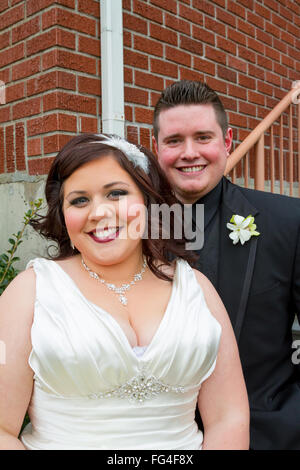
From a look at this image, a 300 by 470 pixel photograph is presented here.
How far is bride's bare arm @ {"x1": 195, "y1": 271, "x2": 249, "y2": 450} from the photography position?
64.1 inches

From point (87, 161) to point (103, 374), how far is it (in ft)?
2.28

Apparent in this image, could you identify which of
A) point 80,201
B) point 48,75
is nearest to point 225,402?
point 80,201

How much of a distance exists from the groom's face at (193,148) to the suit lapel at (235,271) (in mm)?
224

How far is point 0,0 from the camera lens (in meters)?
3.52

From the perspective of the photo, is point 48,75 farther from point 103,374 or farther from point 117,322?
point 103,374

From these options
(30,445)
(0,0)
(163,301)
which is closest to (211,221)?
(163,301)

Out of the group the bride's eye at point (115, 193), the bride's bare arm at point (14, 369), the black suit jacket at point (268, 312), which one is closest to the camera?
the bride's bare arm at point (14, 369)

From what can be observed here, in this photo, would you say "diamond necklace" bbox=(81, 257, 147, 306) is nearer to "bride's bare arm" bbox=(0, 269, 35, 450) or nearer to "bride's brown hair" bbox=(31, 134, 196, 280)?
"bride's brown hair" bbox=(31, 134, 196, 280)

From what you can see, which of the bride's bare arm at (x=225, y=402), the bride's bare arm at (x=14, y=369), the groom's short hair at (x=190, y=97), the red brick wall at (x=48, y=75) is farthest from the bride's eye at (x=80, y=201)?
the red brick wall at (x=48, y=75)

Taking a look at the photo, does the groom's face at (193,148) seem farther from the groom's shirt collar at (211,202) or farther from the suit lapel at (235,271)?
the suit lapel at (235,271)

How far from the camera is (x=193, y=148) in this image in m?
2.37

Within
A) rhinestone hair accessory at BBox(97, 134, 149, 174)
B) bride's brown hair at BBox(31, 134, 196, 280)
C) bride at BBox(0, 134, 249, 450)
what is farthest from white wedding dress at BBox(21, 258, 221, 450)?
rhinestone hair accessory at BBox(97, 134, 149, 174)

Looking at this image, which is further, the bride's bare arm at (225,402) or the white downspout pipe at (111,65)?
the white downspout pipe at (111,65)

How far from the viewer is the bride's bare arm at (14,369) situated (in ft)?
4.80
